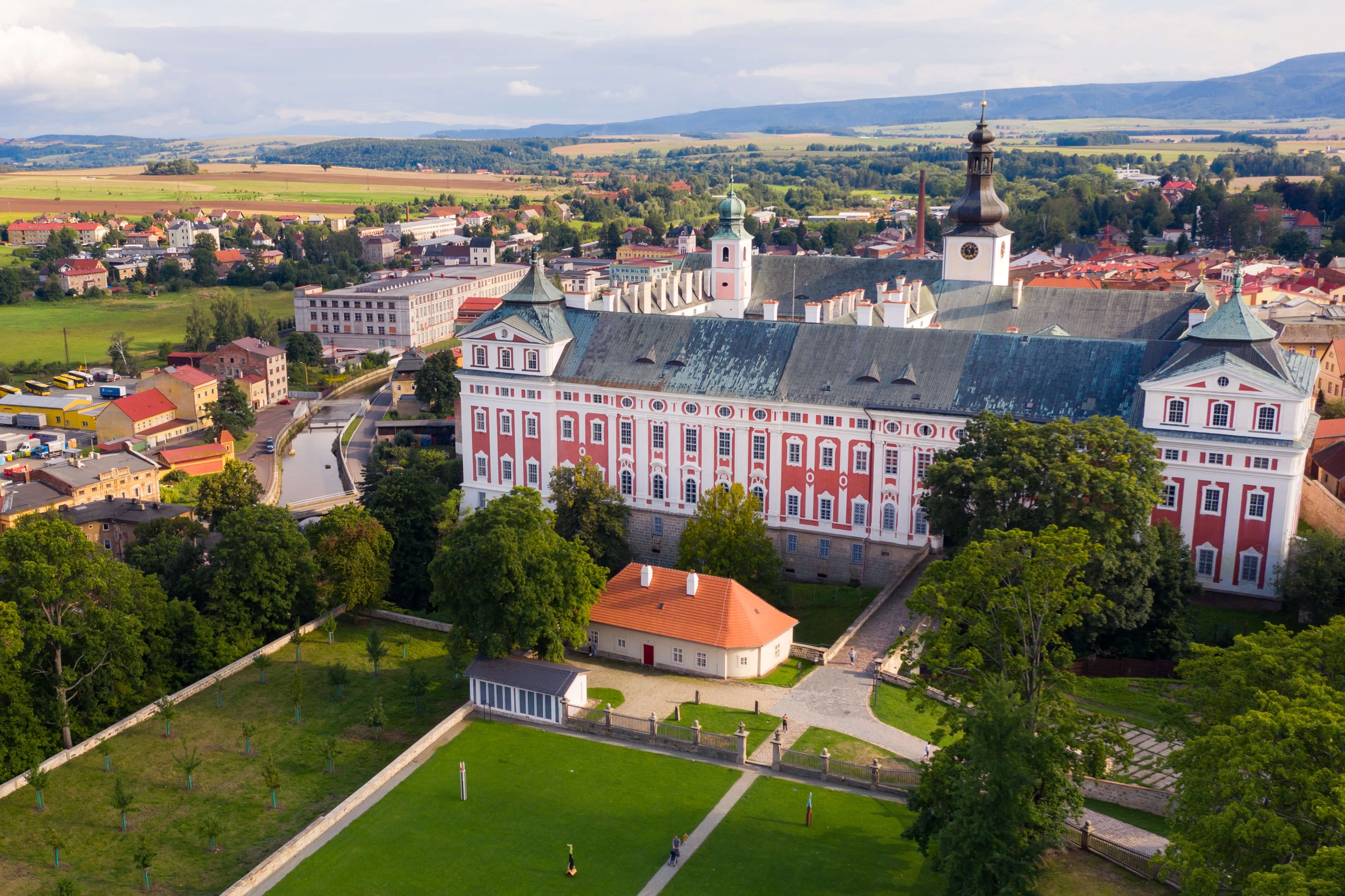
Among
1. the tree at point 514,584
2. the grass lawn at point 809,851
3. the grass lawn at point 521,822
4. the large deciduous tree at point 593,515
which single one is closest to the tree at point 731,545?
the large deciduous tree at point 593,515

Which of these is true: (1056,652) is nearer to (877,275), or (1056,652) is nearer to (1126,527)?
(1126,527)

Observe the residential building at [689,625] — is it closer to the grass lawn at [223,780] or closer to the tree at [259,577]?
the grass lawn at [223,780]

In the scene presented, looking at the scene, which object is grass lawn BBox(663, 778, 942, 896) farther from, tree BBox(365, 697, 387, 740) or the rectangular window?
the rectangular window

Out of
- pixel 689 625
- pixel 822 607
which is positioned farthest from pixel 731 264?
pixel 689 625

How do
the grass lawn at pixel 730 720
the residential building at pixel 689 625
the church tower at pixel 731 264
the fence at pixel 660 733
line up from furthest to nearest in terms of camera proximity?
the church tower at pixel 731 264 < the residential building at pixel 689 625 < the grass lawn at pixel 730 720 < the fence at pixel 660 733

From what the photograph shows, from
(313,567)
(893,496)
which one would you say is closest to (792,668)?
(893,496)

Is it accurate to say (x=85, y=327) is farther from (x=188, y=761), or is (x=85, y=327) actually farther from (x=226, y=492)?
(x=188, y=761)

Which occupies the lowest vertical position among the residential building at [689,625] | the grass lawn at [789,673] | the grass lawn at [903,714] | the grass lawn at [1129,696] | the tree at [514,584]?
the grass lawn at [789,673]
